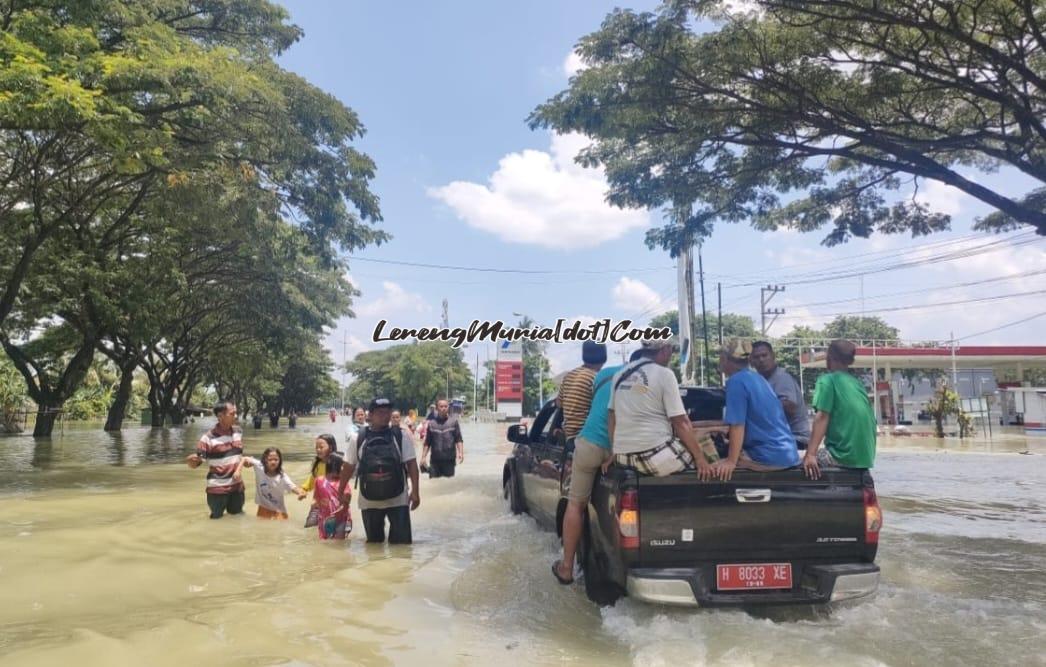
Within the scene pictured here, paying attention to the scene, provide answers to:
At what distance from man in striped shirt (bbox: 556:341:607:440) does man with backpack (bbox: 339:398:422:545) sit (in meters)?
1.59

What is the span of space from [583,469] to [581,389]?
4.37 ft

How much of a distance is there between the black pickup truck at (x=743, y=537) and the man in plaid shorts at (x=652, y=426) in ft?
0.45

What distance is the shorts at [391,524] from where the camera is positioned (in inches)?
275

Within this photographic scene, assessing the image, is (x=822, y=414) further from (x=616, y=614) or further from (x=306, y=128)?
(x=306, y=128)

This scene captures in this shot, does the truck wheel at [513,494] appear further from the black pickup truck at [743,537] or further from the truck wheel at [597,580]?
the black pickup truck at [743,537]

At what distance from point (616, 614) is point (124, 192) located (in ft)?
59.7

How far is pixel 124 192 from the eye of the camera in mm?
18312

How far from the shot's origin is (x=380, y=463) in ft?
21.5

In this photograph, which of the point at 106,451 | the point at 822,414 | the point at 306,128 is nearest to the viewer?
the point at 822,414

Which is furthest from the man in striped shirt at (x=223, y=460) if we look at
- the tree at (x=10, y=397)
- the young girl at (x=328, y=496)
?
Answer: the tree at (x=10, y=397)

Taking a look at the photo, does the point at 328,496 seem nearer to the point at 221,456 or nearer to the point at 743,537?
the point at 221,456

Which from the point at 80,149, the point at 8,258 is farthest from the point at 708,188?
the point at 8,258

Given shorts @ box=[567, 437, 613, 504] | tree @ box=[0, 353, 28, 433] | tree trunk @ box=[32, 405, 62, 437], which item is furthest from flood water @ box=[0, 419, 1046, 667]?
tree @ box=[0, 353, 28, 433]

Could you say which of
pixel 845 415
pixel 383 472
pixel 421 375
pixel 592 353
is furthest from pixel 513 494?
pixel 421 375
